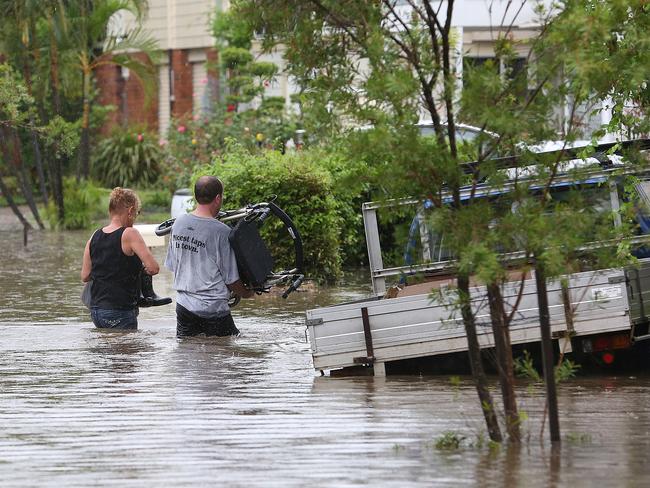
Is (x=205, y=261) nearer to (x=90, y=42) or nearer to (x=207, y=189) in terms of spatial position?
(x=207, y=189)

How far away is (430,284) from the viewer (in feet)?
37.6

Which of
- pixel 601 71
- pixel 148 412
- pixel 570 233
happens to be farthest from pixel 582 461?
pixel 148 412

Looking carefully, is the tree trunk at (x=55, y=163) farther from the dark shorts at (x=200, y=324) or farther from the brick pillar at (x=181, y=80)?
the dark shorts at (x=200, y=324)

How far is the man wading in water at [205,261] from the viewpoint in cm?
1174

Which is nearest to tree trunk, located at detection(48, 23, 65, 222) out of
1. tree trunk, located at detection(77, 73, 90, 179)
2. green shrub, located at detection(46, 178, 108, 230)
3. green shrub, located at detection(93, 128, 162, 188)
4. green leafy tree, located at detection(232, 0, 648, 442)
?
green shrub, located at detection(46, 178, 108, 230)

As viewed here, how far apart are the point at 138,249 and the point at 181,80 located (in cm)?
2983

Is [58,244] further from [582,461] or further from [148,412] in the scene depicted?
[582,461]

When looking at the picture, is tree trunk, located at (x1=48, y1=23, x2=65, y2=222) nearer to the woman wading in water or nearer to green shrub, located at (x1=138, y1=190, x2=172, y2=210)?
green shrub, located at (x1=138, y1=190, x2=172, y2=210)

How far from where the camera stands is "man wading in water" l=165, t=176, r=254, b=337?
11.7m

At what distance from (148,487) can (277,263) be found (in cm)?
1100

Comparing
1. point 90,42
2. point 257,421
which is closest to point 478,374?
point 257,421

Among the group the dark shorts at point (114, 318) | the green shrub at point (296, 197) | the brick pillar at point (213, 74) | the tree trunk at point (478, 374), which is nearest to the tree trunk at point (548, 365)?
the tree trunk at point (478, 374)

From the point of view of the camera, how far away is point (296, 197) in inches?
711

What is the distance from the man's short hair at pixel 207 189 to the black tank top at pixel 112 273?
891 millimetres
